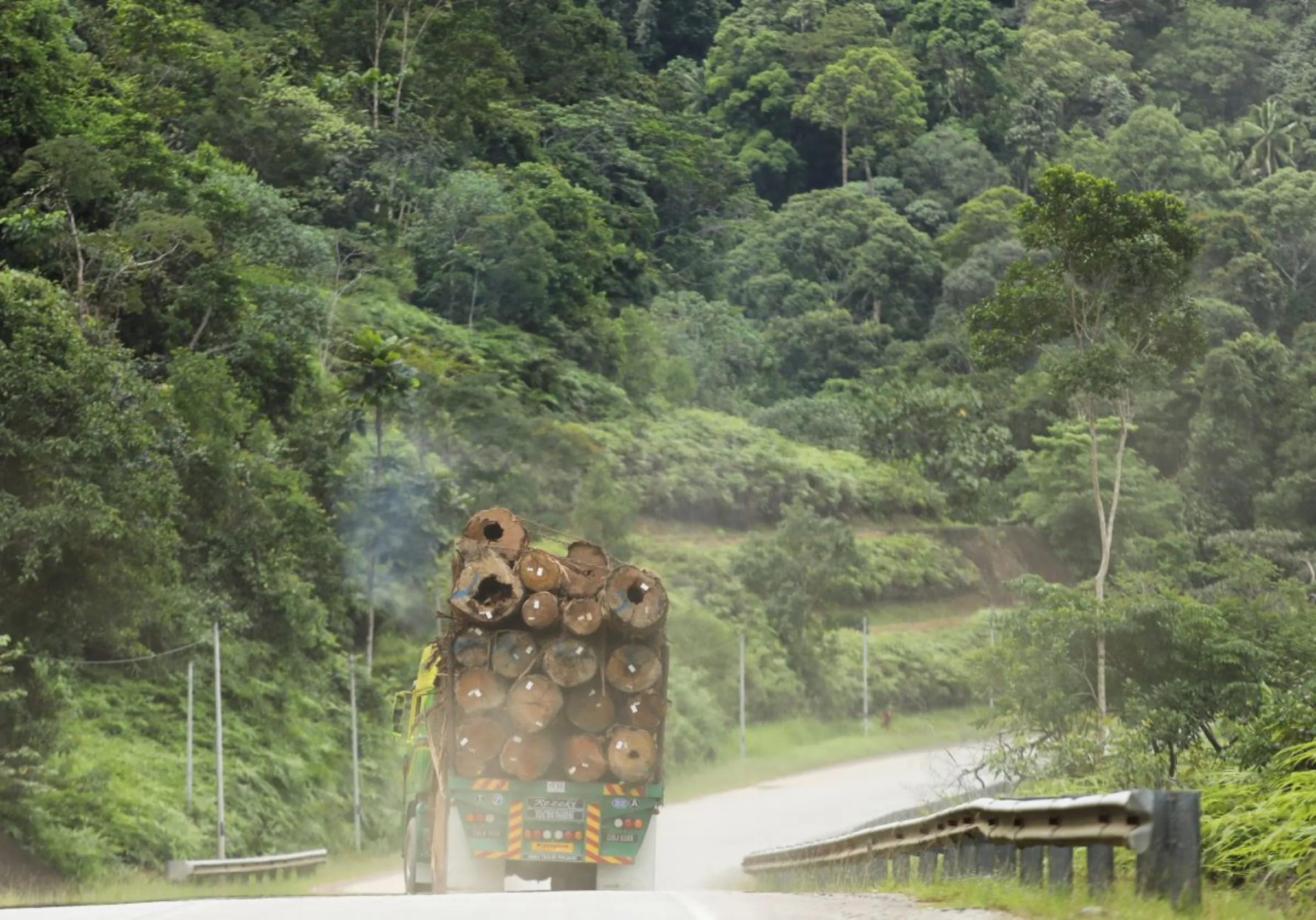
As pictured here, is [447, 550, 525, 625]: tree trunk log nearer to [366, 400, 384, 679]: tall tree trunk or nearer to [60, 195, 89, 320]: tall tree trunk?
[60, 195, 89, 320]: tall tree trunk

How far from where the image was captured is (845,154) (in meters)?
103

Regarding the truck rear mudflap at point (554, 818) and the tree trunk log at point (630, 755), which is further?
the tree trunk log at point (630, 755)

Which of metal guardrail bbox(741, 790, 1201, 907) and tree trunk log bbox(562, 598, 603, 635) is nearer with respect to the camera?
metal guardrail bbox(741, 790, 1201, 907)

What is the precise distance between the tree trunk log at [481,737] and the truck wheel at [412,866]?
5.84 feet

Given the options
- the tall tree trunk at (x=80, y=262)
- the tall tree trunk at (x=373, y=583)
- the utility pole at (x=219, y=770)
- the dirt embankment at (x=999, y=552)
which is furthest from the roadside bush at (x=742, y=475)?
the utility pole at (x=219, y=770)

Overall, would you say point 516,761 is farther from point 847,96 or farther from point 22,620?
point 847,96

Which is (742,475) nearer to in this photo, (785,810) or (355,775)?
(785,810)

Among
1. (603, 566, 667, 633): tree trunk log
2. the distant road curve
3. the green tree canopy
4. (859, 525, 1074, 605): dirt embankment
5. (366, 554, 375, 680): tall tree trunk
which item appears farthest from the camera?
the green tree canopy

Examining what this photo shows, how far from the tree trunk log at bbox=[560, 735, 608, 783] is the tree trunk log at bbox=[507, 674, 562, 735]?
353 mm

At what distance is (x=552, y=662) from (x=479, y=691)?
2.59ft

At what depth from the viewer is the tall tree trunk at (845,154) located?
4031 inches

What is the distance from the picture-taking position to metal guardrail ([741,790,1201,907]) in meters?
8.30

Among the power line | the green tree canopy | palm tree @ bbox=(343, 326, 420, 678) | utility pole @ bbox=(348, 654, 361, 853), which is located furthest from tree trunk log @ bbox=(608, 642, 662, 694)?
the green tree canopy

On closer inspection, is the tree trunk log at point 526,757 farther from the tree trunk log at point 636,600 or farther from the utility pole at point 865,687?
Answer: the utility pole at point 865,687
